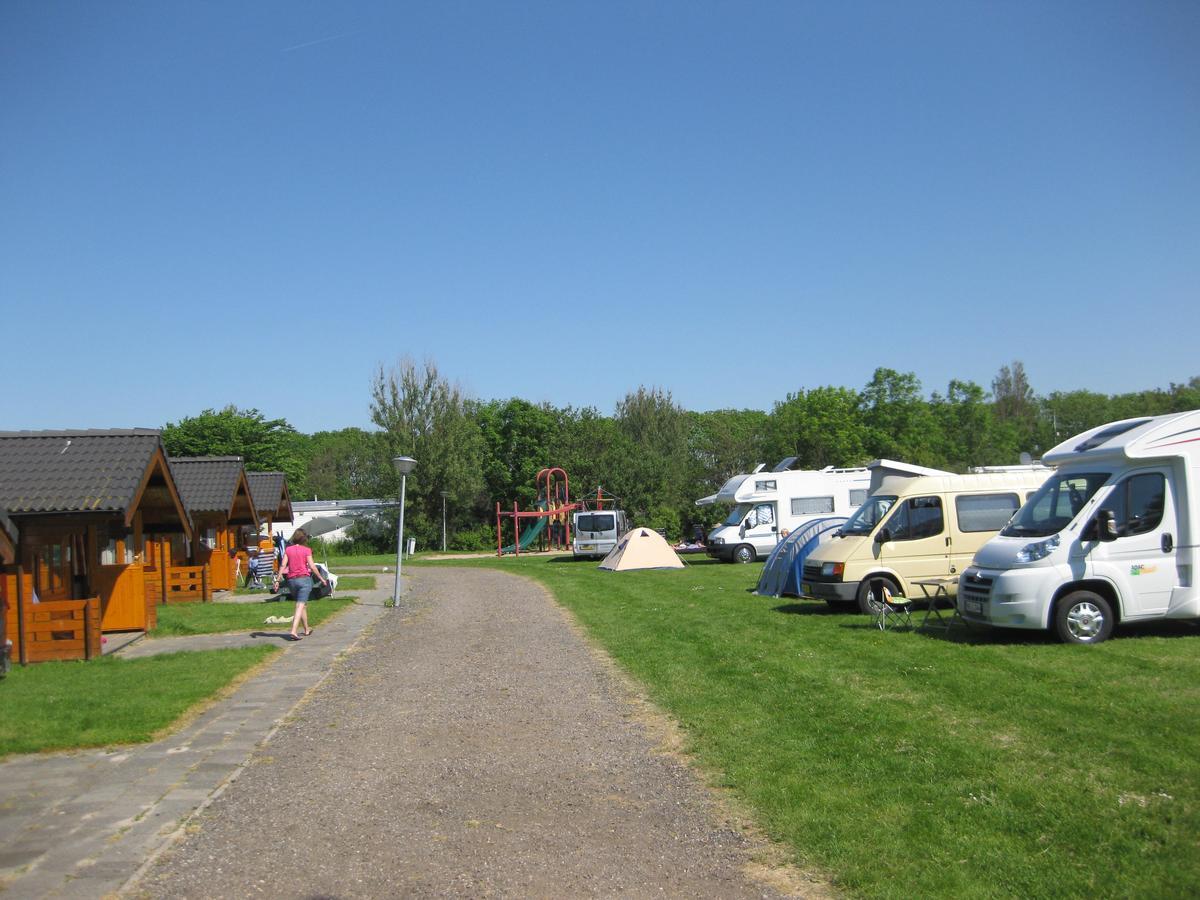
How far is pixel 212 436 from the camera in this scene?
65.4 metres

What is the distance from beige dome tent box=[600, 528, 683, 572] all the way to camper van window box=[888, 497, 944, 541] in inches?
557

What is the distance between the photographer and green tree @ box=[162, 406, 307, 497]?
65.0 meters

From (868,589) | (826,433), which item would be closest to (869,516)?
(868,589)

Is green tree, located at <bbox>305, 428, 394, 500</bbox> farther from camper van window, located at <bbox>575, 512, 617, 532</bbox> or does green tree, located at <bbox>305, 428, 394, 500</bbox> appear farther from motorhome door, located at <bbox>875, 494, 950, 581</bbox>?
motorhome door, located at <bbox>875, 494, 950, 581</bbox>

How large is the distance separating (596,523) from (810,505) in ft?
33.2

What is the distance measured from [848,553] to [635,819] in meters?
10.0

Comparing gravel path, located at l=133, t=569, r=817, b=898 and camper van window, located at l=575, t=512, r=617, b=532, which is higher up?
camper van window, located at l=575, t=512, r=617, b=532

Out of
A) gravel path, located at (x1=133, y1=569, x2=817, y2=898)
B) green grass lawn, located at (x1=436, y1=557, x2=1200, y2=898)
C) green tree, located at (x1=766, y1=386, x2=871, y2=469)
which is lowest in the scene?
gravel path, located at (x1=133, y1=569, x2=817, y2=898)

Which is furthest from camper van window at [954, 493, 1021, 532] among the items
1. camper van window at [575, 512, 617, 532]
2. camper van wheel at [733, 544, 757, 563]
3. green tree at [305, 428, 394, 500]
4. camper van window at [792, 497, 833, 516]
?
green tree at [305, 428, 394, 500]

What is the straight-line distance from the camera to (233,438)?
6562 cm

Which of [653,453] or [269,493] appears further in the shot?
[653,453]

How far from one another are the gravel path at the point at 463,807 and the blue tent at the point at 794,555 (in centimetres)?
724

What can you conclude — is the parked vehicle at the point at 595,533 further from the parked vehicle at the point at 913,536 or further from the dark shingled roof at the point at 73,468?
the dark shingled roof at the point at 73,468

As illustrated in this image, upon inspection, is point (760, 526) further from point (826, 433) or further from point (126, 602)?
point (826, 433)
